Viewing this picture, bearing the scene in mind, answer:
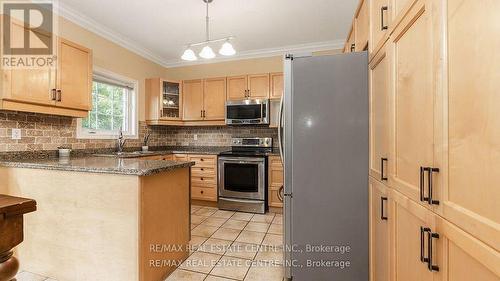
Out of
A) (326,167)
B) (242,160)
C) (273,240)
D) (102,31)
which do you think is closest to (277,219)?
(273,240)

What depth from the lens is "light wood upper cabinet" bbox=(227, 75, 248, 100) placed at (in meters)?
3.91

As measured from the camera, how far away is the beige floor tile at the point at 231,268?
1928 mm

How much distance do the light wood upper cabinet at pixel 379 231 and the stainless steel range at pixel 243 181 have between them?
202 centimetres

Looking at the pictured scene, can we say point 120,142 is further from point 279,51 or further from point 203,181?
point 279,51

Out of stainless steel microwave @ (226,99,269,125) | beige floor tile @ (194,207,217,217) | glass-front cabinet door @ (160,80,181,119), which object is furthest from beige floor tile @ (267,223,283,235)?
glass-front cabinet door @ (160,80,181,119)

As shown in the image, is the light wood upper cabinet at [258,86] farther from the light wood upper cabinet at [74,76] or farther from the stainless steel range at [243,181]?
the light wood upper cabinet at [74,76]

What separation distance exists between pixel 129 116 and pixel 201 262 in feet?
9.21

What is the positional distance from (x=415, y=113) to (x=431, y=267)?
0.56 metres

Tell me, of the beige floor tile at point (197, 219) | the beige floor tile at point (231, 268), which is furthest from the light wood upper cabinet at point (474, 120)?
the beige floor tile at point (197, 219)

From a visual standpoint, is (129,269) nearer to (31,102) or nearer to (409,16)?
(31,102)

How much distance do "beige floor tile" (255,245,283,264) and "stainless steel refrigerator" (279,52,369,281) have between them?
16.3 inches

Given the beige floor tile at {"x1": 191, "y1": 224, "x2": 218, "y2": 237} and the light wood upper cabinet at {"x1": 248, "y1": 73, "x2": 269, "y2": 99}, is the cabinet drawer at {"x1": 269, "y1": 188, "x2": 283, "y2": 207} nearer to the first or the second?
the beige floor tile at {"x1": 191, "y1": 224, "x2": 218, "y2": 237}

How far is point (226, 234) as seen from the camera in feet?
8.93

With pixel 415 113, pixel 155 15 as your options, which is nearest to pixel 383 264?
pixel 415 113
